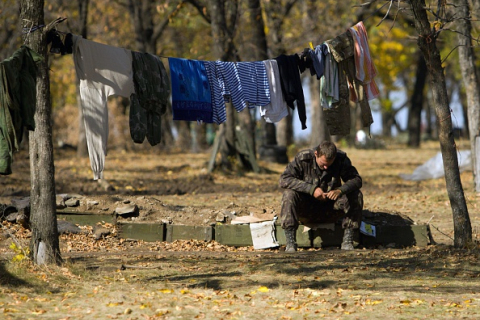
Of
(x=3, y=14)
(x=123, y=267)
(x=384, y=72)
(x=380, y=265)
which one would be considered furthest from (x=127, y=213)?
(x=384, y=72)

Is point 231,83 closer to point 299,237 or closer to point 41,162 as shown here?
point 299,237

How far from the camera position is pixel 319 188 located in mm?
9453

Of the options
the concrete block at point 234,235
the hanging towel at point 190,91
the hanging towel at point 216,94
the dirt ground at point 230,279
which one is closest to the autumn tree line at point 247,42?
the dirt ground at point 230,279

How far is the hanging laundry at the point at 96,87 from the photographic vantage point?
8836 millimetres

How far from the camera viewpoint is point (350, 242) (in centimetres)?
972

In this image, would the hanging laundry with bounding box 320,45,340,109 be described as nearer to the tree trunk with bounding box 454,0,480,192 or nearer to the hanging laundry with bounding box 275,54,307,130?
the hanging laundry with bounding box 275,54,307,130

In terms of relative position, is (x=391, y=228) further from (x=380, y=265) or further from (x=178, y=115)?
(x=178, y=115)

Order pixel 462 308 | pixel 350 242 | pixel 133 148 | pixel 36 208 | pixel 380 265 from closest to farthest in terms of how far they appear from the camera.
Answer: pixel 462 308 < pixel 36 208 < pixel 380 265 < pixel 350 242 < pixel 133 148

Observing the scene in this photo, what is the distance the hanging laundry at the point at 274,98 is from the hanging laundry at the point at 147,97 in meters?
1.78

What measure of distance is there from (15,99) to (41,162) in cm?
89

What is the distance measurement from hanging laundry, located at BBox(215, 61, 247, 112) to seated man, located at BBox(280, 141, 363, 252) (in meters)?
1.48

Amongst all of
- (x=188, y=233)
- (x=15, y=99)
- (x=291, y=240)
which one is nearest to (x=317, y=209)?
(x=291, y=240)

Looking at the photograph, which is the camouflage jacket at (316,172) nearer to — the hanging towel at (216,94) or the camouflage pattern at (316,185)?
the camouflage pattern at (316,185)

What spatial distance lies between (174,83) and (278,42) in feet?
47.8
